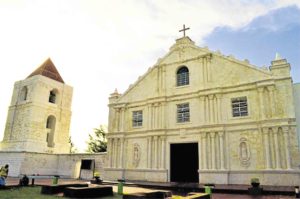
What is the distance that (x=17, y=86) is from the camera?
3030cm

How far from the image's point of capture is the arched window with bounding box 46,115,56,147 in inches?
1148

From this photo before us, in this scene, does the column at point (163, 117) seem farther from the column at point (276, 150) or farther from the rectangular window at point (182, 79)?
the column at point (276, 150)

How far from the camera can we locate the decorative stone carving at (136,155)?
2016cm

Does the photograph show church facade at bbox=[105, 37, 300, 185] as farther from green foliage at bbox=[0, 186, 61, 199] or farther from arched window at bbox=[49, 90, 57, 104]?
arched window at bbox=[49, 90, 57, 104]

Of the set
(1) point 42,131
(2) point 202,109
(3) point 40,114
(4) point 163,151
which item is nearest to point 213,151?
(2) point 202,109

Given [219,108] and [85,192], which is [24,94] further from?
[85,192]

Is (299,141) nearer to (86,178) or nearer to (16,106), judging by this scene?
(86,178)

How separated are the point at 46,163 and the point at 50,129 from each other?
4.72 m

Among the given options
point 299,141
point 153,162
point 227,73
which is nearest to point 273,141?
point 299,141

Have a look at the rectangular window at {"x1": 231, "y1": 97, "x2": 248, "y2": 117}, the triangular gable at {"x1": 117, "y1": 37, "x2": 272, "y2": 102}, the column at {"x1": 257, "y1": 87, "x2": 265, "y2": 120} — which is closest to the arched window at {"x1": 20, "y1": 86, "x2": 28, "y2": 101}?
the triangular gable at {"x1": 117, "y1": 37, "x2": 272, "y2": 102}

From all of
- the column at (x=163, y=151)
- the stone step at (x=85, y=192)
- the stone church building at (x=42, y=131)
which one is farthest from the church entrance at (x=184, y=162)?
the stone step at (x=85, y=192)

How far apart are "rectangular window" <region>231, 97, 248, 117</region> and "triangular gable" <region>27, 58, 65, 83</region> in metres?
22.3

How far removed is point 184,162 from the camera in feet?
61.2

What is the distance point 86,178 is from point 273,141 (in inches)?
625
